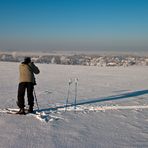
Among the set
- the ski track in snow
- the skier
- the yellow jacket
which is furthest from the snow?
the yellow jacket

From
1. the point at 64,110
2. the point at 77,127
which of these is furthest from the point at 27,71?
the point at 77,127

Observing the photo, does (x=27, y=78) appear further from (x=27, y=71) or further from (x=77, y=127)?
(x=77, y=127)

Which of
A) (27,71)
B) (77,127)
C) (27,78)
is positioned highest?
(27,71)

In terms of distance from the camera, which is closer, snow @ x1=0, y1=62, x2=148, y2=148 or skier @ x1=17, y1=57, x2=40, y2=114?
snow @ x1=0, y1=62, x2=148, y2=148

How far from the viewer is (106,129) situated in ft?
A: 22.4

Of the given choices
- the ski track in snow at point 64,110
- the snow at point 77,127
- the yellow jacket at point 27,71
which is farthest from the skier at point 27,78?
the snow at point 77,127

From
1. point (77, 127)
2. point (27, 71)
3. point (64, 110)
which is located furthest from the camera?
point (64, 110)

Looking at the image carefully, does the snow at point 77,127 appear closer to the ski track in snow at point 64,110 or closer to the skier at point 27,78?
the ski track in snow at point 64,110

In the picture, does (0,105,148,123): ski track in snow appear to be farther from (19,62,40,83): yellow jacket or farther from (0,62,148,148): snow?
(19,62,40,83): yellow jacket

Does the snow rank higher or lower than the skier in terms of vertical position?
lower

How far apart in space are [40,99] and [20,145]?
224 inches

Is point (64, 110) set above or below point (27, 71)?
below

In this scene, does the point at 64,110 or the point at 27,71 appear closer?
the point at 27,71

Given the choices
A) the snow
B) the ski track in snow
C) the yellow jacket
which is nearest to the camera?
the snow
